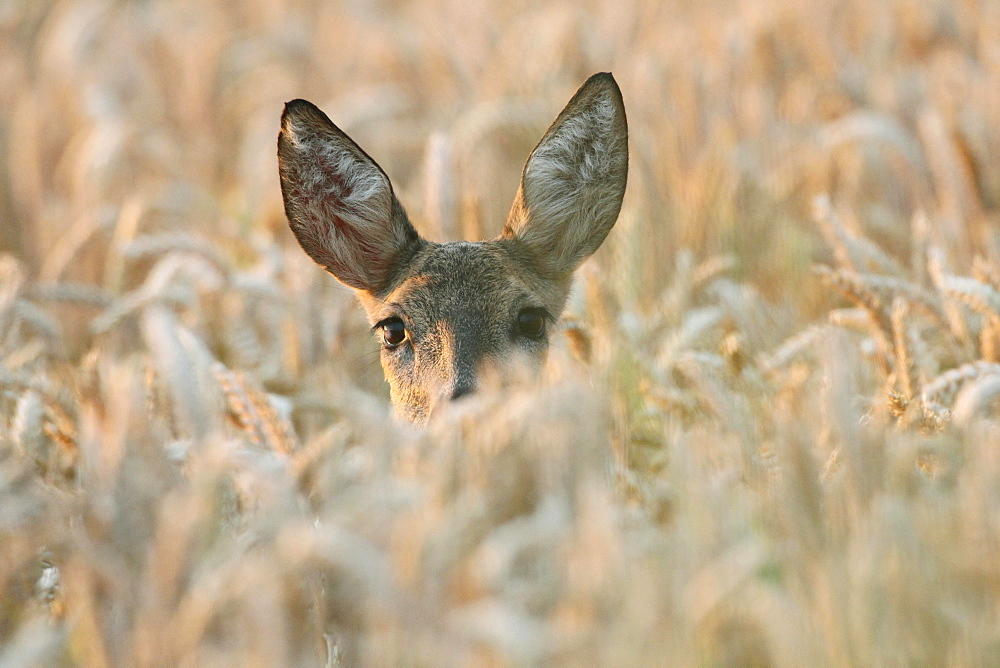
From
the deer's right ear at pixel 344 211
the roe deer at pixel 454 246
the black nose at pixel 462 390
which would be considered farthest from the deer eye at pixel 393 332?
the black nose at pixel 462 390

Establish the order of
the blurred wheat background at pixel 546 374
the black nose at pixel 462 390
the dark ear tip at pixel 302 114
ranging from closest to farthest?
the blurred wheat background at pixel 546 374 < the black nose at pixel 462 390 < the dark ear tip at pixel 302 114

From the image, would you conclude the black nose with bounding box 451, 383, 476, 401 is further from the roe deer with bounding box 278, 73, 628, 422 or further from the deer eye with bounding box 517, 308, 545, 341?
the deer eye with bounding box 517, 308, 545, 341

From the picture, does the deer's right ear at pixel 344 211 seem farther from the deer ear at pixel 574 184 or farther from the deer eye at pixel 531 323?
the deer eye at pixel 531 323

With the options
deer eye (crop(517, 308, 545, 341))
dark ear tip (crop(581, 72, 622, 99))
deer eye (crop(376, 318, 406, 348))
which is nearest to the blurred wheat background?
deer eye (crop(517, 308, 545, 341))

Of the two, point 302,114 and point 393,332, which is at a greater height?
point 302,114

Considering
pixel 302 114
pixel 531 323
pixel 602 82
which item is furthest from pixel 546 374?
pixel 302 114

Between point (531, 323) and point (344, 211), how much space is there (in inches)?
42.2

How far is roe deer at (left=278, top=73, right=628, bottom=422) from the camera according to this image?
4.83 m

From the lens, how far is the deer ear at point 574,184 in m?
5.05

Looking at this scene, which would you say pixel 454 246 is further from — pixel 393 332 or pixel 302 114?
pixel 302 114

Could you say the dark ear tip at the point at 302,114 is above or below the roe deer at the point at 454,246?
above

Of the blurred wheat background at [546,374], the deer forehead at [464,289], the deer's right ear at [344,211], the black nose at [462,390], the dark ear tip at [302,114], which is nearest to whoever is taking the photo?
the blurred wheat background at [546,374]

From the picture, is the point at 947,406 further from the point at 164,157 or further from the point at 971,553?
the point at 164,157

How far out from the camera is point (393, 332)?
16.7ft
